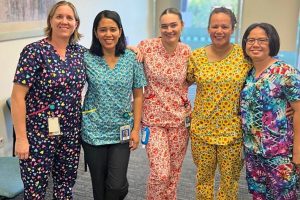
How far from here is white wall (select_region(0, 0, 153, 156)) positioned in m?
2.98

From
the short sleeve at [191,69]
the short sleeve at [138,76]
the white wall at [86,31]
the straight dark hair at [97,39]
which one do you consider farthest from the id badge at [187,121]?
the white wall at [86,31]

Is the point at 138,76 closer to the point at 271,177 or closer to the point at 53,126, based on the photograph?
the point at 53,126

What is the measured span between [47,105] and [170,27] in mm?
872

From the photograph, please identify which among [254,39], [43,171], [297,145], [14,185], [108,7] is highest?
[108,7]

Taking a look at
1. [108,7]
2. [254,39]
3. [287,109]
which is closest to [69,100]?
[254,39]

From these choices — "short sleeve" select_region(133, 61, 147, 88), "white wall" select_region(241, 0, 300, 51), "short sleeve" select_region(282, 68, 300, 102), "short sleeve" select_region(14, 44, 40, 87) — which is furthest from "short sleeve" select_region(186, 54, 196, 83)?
"white wall" select_region(241, 0, 300, 51)

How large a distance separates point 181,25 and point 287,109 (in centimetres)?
82

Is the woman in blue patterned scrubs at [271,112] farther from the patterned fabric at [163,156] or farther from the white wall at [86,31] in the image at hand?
the white wall at [86,31]

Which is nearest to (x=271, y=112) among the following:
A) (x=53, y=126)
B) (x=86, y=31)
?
(x=53, y=126)

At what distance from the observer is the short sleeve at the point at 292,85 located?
6.01 ft

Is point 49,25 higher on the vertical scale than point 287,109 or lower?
higher

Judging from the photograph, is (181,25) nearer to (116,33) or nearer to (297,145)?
(116,33)

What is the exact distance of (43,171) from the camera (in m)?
1.98

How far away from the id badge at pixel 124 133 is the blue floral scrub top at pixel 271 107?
705 millimetres
